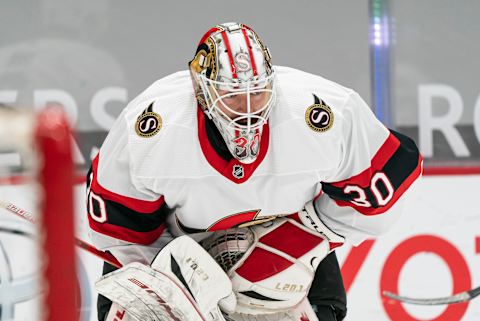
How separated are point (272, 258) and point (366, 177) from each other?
0.84 feet

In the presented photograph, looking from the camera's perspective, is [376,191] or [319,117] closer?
[319,117]

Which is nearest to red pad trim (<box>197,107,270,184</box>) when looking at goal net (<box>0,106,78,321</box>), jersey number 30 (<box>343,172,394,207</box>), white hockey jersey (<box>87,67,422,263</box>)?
white hockey jersey (<box>87,67,422,263</box>)

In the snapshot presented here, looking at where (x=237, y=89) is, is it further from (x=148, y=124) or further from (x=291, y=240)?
(x=291, y=240)

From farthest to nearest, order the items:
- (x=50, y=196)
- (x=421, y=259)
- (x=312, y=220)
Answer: (x=421, y=259) < (x=312, y=220) < (x=50, y=196)

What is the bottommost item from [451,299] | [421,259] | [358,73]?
[451,299]

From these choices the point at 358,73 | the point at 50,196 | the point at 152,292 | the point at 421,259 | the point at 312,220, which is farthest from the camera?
the point at 358,73

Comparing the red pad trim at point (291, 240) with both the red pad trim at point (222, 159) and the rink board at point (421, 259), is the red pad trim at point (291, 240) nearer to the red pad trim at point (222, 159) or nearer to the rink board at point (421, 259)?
the red pad trim at point (222, 159)

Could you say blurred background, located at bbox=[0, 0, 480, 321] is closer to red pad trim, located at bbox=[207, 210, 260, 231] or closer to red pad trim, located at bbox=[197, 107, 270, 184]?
red pad trim, located at bbox=[207, 210, 260, 231]

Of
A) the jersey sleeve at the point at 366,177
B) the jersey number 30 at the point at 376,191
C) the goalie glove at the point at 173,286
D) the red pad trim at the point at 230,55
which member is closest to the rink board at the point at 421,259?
the jersey sleeve at the point at 366,177

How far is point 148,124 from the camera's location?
5.92 feet

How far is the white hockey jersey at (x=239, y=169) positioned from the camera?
1794mm

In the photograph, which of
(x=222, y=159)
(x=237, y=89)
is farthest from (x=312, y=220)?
(x=237, y=89)

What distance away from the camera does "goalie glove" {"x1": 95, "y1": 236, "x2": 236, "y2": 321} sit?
1733mm

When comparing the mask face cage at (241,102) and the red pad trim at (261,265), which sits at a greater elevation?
the mask face cage at (241,102)
